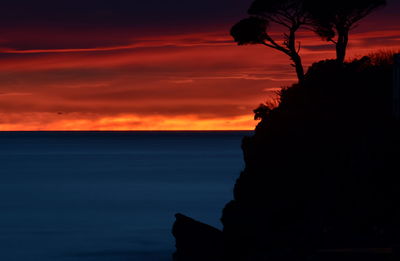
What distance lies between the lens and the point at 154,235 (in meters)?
49.8

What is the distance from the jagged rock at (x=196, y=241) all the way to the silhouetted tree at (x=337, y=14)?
→ 706 inches

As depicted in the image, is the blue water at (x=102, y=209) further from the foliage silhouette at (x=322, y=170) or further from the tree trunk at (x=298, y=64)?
the foliage silhouette at (x=322, y=170)

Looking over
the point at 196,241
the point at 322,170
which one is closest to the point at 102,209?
the point at 196,241

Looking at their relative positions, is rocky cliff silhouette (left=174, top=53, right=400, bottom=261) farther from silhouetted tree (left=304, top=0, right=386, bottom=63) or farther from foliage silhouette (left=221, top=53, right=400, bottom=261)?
silhouetted tree (left=304, top=0, right=386, bottom=63)

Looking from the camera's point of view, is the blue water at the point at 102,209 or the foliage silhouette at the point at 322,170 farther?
the blue water at the point at 102,209

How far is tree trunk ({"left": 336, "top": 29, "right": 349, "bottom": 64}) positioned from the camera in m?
40.8

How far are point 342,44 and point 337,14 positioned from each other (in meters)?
2.67

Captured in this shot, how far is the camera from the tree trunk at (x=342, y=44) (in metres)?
40.8

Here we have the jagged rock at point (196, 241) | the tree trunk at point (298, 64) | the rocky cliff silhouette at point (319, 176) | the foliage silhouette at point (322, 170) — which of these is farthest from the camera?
the tree trunk at point (298, 64)

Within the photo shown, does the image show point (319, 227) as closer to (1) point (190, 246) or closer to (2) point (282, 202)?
(2) point (282, 202)

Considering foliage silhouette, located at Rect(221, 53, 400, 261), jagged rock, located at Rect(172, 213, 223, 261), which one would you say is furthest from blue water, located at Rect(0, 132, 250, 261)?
foliage silhouette, located at Rect(221, 53, 400, 261)

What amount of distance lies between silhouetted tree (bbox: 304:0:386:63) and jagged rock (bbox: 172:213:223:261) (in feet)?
58.8

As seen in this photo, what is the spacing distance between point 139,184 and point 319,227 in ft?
241

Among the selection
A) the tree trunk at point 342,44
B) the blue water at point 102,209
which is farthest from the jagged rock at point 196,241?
the tree trunk at point 342,44
